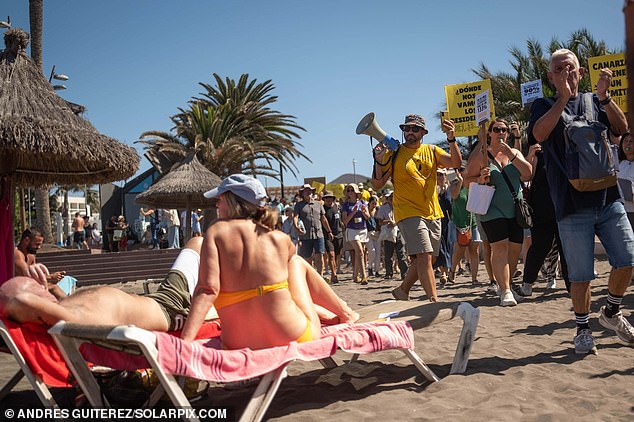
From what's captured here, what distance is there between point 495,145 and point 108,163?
5.56 m

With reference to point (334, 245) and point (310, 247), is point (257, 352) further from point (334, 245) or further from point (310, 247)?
point (334, 245)

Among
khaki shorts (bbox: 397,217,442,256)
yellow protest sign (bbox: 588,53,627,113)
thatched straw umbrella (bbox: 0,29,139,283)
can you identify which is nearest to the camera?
khaki shorts (bbox: 397,217,442,256)

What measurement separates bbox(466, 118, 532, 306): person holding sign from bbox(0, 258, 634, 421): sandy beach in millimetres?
1137

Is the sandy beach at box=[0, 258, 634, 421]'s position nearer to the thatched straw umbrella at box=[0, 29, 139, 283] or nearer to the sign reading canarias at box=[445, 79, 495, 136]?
the thatched straw umbrella at box=[0, 29, 139, 283]

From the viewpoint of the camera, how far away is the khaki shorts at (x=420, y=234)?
5.65 meters

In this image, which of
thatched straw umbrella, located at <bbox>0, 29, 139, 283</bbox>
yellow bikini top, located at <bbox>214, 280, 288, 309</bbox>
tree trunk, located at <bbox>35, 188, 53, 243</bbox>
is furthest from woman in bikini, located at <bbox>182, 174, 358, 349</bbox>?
tree trunk, located at <bbox>35, 188, 53, 243</bbox>

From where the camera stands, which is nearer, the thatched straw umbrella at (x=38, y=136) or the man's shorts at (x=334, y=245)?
the thatched straw umbrella at (x=38, y=136)

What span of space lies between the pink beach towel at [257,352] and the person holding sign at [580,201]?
4.50ft

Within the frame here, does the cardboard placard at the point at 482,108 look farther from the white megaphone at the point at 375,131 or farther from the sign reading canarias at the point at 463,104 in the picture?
the sign reading canarias at the point at 463,104

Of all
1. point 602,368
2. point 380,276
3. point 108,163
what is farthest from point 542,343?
point 380,276

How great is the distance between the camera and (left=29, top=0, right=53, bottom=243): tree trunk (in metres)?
17.8

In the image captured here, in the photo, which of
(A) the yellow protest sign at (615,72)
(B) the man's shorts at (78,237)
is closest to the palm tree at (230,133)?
(B) the man's shorts at (78,237)

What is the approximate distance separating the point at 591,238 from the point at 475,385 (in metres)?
1.37

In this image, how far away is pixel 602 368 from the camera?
377 cm
